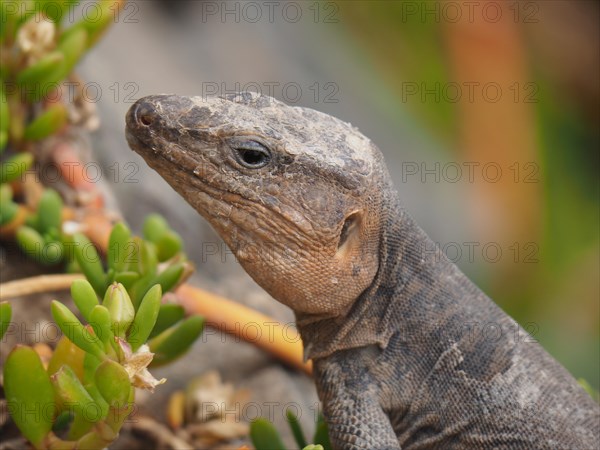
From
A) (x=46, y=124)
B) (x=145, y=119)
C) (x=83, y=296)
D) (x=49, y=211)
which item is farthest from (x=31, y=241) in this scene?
(x=83, y=296)

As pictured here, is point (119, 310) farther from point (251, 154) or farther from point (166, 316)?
point (251, 154)

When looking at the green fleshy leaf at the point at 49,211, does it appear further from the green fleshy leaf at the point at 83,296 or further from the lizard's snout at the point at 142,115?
the green fleshy leaf at the point at 83,296

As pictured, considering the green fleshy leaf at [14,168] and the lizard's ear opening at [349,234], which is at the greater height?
the lizard's ear opening at [349,234]

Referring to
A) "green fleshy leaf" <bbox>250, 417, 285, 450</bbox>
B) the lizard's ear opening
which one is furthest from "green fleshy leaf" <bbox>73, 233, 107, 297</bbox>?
the lizard's ear opening

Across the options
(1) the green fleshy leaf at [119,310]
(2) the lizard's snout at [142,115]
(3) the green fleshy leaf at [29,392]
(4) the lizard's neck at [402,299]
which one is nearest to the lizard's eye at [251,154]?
(2) the lizard's snout at [142,115]

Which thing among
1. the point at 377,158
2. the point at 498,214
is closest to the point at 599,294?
the point at 498,214

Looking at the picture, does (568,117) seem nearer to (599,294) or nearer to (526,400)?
(599,294)

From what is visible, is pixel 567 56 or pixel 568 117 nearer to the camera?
pixel 568 117
